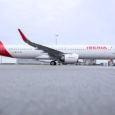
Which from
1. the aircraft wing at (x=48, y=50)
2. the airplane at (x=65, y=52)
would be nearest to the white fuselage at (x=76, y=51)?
the airplane at (x=65, y=52)

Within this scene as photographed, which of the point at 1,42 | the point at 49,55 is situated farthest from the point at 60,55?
the point at 1,42

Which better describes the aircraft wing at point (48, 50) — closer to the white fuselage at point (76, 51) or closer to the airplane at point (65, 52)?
the airplane at point (65, 52)

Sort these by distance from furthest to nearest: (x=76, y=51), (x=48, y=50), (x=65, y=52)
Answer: (x=65, y=52) → (x=76, y=51) → (x=48, y=50)

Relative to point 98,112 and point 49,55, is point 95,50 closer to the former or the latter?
point 49,55

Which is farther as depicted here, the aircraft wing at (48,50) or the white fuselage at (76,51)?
the white fuselage at (76,51)

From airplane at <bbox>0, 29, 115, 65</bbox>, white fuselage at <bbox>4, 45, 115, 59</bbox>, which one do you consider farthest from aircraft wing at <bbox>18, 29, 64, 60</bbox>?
white fuselage at <bbox>4, 45, 115, 59</bbox>

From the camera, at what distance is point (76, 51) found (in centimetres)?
1374

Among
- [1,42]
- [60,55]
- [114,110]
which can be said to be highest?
[1,42]

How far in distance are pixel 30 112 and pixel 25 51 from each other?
44.8ft

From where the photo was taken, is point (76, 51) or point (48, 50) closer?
point (48, 50)

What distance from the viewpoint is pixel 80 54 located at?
1373 cm

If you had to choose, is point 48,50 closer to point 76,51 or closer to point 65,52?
point 65,52

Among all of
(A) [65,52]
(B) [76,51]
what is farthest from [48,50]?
(B) [76,51]

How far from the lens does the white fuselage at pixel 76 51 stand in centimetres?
1365
